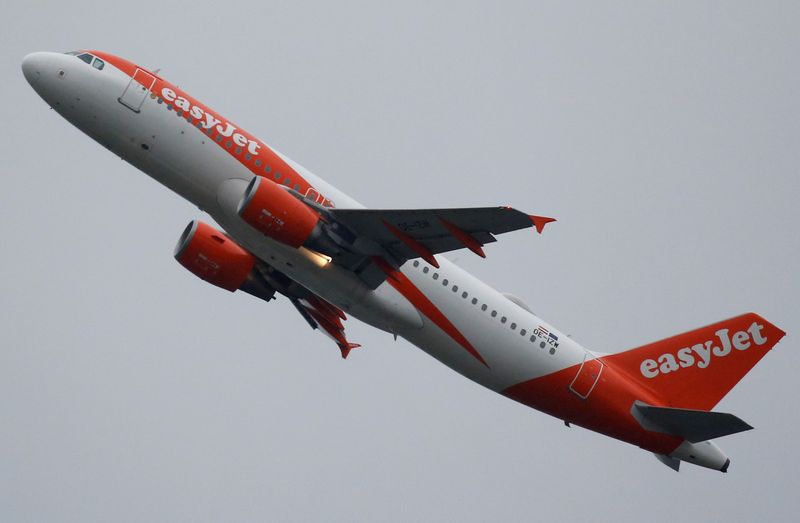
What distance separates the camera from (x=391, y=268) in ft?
107

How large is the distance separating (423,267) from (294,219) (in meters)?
5.14

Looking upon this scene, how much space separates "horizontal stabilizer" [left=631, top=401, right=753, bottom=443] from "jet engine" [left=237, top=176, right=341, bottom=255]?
13.1m

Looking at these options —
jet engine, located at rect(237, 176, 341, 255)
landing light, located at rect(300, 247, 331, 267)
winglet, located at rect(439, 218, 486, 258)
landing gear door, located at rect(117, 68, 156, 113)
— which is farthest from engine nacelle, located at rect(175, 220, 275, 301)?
winglet, located at rect(439, 218, 486, 258)

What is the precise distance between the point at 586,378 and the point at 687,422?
3.69 metres

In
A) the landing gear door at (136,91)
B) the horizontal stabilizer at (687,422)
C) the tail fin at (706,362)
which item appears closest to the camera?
the landing gear door at (136,91)

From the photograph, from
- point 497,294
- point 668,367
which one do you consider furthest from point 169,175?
point 668,367

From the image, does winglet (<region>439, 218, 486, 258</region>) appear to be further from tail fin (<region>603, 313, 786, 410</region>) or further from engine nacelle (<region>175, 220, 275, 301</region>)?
engine nacelle (<region>175, 220, 275, 301</region>)

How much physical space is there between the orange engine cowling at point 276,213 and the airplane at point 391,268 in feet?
0.15

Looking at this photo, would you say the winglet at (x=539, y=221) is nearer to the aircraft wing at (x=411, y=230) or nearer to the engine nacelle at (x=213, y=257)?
the aircraft wing at (x=411, y=230)

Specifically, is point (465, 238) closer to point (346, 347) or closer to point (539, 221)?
point (539, 221)

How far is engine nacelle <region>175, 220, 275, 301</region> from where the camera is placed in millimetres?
35594

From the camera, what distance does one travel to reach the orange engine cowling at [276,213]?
30.4 m

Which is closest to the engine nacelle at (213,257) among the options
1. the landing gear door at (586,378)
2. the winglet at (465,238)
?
the winglet at (465,238)

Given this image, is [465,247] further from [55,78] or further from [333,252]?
[55,78]
